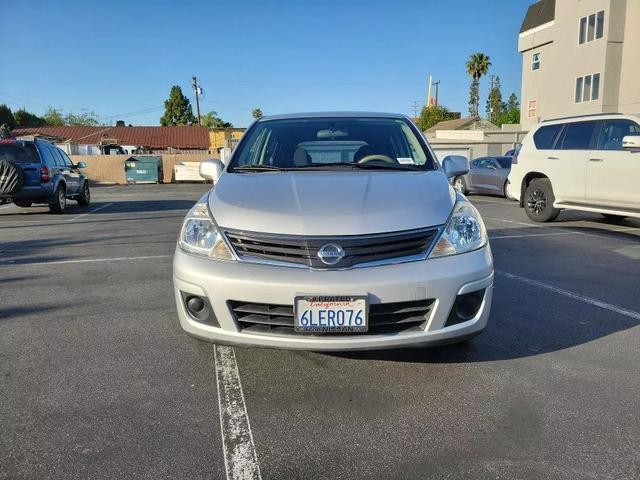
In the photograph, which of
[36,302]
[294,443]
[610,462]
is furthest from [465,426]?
[36,302]

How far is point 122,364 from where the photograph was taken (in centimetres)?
334

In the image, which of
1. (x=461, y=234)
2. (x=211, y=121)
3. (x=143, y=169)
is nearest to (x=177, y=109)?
(x=211, y=121)

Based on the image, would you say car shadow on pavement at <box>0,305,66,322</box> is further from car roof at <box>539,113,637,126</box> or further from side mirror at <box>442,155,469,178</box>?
car roof at <box>539,113,637,126</box>

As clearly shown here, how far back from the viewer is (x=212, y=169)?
4.25 meters

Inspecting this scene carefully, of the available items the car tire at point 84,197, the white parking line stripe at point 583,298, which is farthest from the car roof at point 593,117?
the car tire at point 84,197

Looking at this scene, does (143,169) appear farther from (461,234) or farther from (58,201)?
(461,234)

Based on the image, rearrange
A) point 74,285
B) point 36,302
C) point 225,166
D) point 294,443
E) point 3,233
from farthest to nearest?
point 3,233, point 74,285, point 36,302, point 225,166, point 294,443

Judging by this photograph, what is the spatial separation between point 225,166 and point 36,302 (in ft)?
7.21

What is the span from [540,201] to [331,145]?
6515 mm

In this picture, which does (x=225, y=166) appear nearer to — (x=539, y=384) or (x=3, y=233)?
(x=539, y=384)

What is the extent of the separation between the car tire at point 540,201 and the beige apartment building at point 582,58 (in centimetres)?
1988

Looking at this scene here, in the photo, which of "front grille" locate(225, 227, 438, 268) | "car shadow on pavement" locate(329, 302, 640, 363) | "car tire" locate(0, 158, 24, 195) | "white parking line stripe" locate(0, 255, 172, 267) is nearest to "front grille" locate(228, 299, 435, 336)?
"front grille" locate(225, 227, 438, 268)

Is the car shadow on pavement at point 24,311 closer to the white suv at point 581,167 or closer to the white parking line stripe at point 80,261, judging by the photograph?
the white parking line stripe at point 80,261

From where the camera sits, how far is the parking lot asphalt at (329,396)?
90.8 inches
